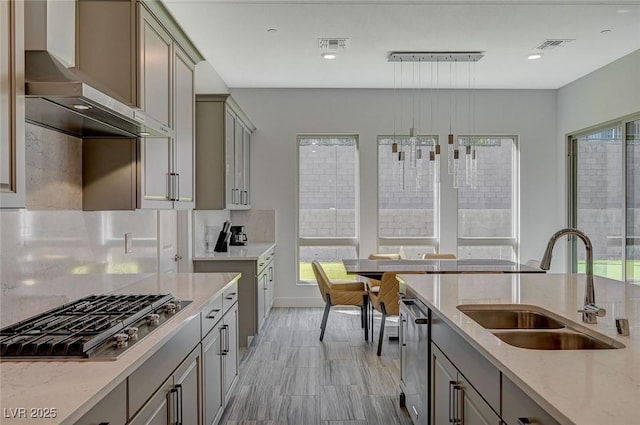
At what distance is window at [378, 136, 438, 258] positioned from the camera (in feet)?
21.6

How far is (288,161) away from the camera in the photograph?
21.5ft

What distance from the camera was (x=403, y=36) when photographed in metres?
4.45

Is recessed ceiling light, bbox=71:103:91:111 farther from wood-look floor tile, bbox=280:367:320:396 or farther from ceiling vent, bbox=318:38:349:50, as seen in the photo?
ceiling vent, bbox=318:38:349:50

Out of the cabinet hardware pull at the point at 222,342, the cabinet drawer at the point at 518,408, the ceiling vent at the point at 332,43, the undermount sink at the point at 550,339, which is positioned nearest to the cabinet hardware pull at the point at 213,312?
the cabinet hardware pull at the point at 222,342

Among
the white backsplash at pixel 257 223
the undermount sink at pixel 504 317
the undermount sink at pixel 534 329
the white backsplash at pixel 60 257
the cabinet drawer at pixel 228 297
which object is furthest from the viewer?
the white backsplash at pixel 257 223

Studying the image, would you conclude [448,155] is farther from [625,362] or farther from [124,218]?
[625,362]

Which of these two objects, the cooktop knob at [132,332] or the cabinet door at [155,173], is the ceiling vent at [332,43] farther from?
the cooktop knob at [132,332]

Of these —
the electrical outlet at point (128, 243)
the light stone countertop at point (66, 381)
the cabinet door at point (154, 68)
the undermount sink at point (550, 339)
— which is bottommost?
the undermount sink at point (550, 339)

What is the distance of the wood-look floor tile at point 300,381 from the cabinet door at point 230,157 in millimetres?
1745

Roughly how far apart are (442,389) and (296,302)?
4471 mm

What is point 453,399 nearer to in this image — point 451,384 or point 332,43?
point 451,384

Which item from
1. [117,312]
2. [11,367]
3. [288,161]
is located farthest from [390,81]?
[11,367]

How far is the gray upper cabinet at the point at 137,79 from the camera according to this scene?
2.28 meters

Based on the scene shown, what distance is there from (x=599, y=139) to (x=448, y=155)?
1.81 meters
